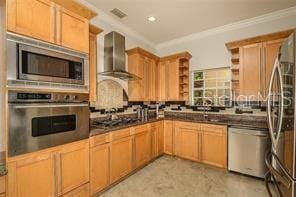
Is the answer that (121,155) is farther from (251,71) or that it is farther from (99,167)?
(251,71)

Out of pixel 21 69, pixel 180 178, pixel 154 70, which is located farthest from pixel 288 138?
pixel 154 70

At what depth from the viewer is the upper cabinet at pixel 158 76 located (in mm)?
3684

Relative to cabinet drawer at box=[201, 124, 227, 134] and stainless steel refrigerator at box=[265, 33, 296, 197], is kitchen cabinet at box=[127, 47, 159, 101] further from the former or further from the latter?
stainless steel refrigerator at box=[265, 33, 296, 197]

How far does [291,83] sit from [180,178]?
2.15 m

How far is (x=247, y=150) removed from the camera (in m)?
2.76

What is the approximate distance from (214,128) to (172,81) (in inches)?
60.3

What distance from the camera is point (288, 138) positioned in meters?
1.38

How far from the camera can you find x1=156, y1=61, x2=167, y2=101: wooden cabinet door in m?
4.25

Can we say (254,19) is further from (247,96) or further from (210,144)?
(210,144)

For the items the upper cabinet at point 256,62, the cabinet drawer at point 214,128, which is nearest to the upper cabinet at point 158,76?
the cabinet drawer at point 214,128

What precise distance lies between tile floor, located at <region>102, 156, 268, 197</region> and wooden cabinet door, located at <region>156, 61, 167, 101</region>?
1788 millimetres

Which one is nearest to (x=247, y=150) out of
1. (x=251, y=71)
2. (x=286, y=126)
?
(x=251, y=71)

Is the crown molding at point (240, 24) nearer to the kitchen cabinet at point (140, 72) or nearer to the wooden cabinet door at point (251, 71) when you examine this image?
the wooden cabinet door at point (251, 71)

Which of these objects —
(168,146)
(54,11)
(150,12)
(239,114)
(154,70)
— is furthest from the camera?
(154,70)
